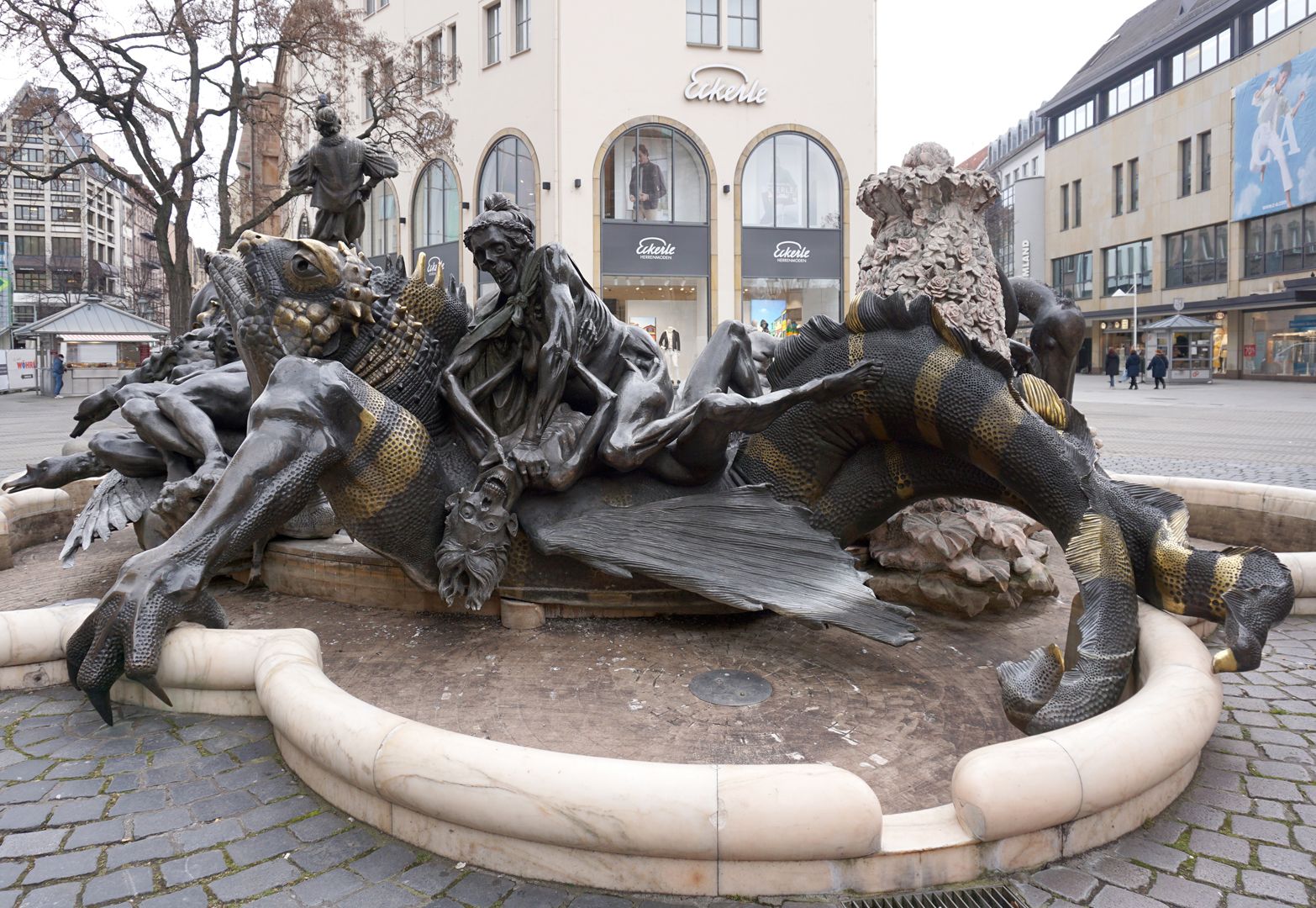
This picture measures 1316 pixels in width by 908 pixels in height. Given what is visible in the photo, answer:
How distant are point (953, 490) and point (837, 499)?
45 cm

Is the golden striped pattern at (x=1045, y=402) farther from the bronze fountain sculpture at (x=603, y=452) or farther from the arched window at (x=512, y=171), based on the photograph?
the arched window at (x=512, y=171)

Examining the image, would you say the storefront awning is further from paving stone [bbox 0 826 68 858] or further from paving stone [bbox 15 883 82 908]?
paving stone [bbox 15 883 82 908]

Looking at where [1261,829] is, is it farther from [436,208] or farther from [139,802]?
[436,208]

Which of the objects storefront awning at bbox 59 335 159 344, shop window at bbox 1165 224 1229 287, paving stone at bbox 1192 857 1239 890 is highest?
shop window at bbox 1165 224 1229 287

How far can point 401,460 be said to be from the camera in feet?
11.6

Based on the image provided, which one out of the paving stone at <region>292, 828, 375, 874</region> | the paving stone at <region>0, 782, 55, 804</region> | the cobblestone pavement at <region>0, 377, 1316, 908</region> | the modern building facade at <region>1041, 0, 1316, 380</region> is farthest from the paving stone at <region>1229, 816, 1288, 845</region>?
the modern building facade at <region>1041, 0, 1316, 380</region>

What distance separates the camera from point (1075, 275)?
4509 cm

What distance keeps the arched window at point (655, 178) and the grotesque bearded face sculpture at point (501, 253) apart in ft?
74.3

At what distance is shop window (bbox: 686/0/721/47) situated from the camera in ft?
86.1

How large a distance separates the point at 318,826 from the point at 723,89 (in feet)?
85.9

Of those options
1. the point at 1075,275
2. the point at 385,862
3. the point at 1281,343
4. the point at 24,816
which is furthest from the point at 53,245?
the point at 385,862

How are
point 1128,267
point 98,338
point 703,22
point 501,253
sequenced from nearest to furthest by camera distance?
1. point 501,253
2. point 703,22
3. point 98,338
4. point 1128,267

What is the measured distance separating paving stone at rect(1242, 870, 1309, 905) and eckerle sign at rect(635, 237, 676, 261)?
2467 cm

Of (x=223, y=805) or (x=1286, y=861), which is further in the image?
(x=223, y=805)
